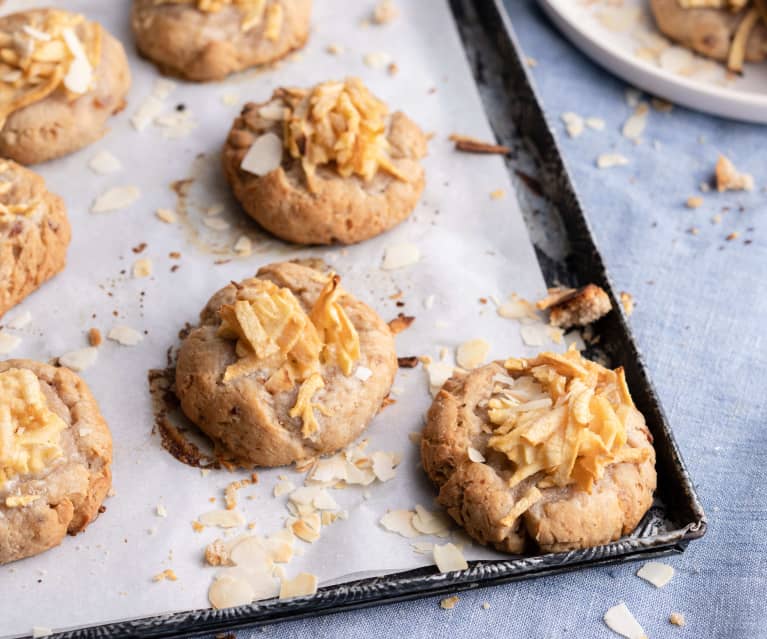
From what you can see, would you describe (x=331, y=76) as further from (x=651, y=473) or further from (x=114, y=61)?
(x=651, y=473)

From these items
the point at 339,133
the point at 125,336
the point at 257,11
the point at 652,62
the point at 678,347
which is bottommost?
the point at 678,347

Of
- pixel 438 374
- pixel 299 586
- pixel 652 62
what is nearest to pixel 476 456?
pixel 438 374

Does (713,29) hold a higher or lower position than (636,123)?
higher

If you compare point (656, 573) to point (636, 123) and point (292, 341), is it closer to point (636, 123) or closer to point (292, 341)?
point (292, 341)

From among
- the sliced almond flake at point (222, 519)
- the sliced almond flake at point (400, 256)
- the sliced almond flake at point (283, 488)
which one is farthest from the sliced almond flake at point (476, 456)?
the sliced almond flake at point (400, 256)

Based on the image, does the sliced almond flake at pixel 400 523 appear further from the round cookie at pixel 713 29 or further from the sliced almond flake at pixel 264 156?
the round cookie at pixel 713 29

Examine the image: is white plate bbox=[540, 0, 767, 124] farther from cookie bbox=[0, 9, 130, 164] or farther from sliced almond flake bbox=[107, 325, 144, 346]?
sliced almond flake bbox=[107, 325, 144, 346]
